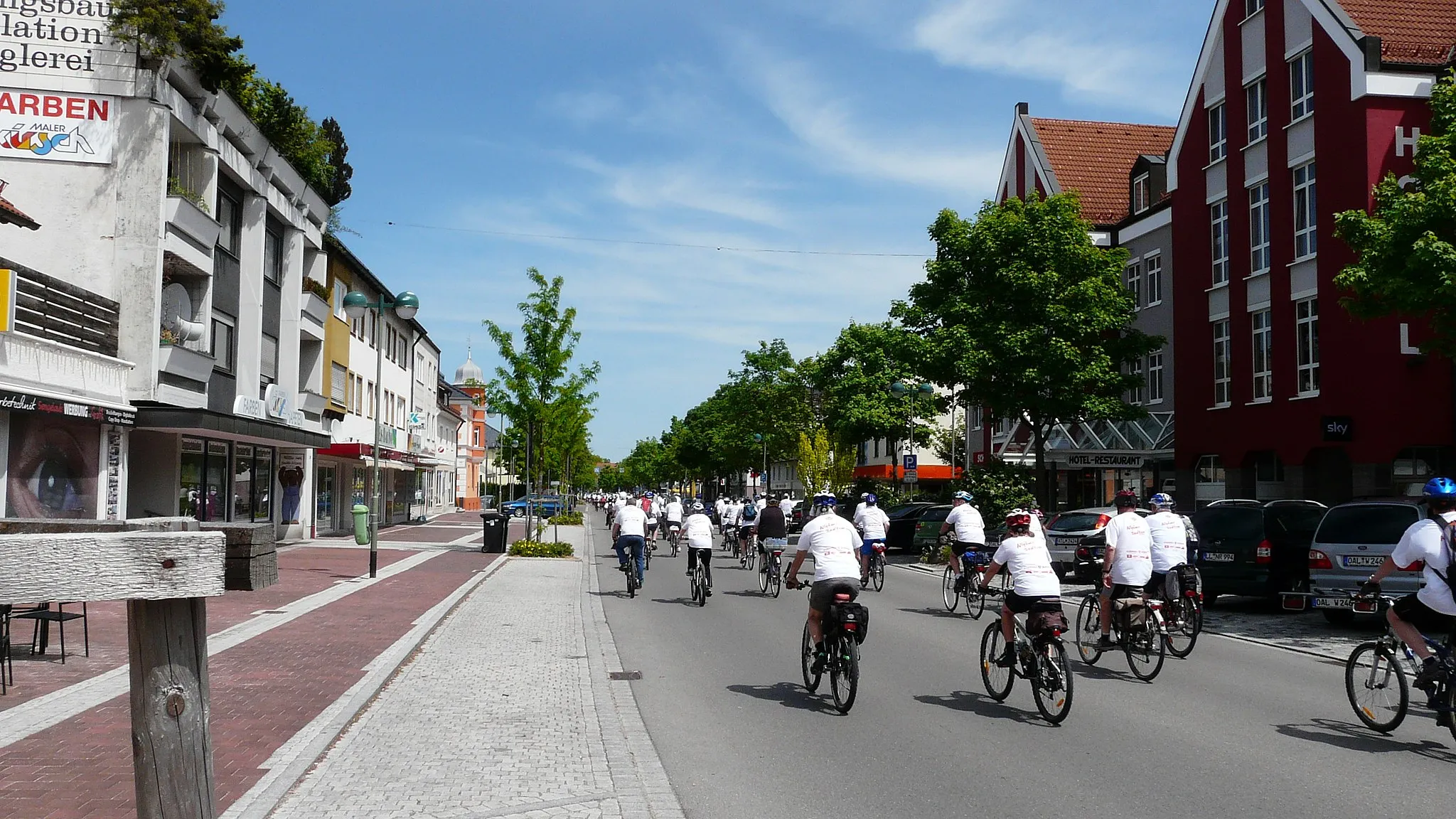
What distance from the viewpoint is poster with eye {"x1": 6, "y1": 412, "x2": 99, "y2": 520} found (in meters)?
19.3

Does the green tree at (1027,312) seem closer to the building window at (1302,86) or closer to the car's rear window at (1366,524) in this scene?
the building window at (1302,86)

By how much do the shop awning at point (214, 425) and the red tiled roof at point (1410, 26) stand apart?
89.7ft

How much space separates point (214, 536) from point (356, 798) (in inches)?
158

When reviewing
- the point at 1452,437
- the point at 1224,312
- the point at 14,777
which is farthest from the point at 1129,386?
the point at 14,777

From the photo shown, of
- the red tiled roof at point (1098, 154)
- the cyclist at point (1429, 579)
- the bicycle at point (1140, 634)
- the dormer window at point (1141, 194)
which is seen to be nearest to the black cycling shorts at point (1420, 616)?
the cyclist at point (1429, 579)

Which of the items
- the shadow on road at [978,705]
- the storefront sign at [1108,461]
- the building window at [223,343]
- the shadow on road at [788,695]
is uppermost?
the building window at [223,343]

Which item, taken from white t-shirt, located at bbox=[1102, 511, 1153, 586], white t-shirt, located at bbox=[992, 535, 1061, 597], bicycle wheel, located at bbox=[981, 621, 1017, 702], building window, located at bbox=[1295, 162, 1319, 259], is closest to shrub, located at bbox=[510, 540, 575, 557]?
building window, located at bbox=[1295, 162, 1319, 259]

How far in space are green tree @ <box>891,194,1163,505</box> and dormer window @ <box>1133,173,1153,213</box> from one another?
261 inches

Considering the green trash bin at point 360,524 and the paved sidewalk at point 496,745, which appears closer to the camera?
the paved sidewalk at point 496,745

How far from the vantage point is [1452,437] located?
84.2ft

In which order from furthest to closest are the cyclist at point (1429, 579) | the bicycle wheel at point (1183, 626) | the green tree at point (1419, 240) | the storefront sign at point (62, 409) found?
the storefront sign at point (62, 409), the green tree at point (1419, 240), the bicycle wheel at point (1183, 626), the cyclist at point (1429, 579)

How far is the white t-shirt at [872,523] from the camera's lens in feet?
66.0

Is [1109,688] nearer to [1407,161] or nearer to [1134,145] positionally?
[1407,161]

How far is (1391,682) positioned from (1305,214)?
944 inches
